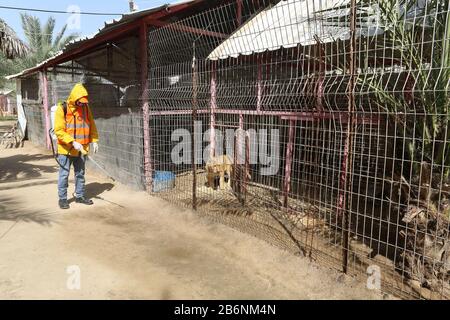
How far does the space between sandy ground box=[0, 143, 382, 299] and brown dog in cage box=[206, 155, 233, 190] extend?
0.97 meters

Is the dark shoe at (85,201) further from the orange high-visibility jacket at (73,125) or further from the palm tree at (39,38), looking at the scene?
the palm tree at (39,38)

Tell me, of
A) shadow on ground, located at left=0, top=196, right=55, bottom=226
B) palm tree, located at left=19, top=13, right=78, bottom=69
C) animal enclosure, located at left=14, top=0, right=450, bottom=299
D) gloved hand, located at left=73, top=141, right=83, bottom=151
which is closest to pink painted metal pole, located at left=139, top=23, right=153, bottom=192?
A: animal enclosure, located at left=14, top=0, right=450, bottom=299

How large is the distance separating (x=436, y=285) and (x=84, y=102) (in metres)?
4.98

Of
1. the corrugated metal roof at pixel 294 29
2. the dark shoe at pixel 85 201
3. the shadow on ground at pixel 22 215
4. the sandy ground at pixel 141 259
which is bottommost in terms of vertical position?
the sandy ground at pixel 141 259

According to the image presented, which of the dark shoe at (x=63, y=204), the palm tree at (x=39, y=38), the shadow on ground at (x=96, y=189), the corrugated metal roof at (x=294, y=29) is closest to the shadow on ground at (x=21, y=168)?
the shadow on ground at (x=96, y=189)

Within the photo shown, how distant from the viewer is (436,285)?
129 inches

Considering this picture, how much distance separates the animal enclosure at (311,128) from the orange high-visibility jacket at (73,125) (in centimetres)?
105

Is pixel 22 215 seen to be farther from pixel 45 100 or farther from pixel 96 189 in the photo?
pixel 45 100

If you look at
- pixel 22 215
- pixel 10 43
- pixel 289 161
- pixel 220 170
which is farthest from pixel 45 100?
pixel 289 161

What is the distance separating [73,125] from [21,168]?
5057 mm

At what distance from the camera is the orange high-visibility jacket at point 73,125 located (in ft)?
18.4

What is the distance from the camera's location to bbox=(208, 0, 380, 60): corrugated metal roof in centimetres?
402
